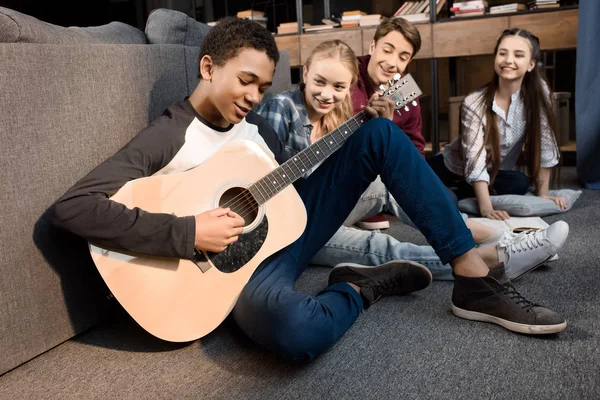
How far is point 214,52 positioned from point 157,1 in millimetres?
4096

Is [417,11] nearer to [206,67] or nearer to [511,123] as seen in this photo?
[511,123]

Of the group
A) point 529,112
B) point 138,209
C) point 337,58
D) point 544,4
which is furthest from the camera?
point 544,4

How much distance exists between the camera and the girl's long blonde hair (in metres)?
1.73

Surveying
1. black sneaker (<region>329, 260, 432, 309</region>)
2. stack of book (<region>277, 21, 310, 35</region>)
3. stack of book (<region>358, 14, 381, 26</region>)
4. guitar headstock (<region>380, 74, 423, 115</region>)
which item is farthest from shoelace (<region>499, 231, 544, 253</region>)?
stack of book (<region>277, 21, 310, 35</region>)

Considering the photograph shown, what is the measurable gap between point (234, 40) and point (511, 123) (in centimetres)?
154

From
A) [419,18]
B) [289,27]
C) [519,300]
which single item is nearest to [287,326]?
[519,300]

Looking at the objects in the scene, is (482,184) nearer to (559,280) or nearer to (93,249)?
(559,280)

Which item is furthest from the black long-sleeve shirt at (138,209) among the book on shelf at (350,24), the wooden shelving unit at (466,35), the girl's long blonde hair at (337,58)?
the book on shelf at (350,24)

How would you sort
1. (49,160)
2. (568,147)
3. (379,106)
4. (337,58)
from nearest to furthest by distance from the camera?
(49,160) → (379,106) → (337,58) → (568,147)

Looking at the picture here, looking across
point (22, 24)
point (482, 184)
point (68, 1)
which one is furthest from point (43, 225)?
point (68, 1)

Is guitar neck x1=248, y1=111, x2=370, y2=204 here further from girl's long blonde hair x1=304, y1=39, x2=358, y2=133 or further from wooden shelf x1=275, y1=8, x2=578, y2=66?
wooden shelf x1=275, y1=8, x2=578, y2=66

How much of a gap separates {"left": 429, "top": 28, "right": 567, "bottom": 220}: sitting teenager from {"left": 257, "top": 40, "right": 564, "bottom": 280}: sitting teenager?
0.70 metres

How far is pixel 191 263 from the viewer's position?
3.86ft

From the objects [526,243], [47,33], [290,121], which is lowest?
[526,243]
